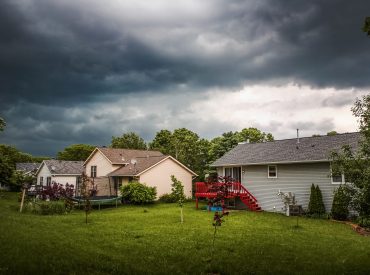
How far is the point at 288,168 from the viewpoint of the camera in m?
25.9

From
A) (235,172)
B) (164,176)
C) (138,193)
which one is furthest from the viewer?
(164,176)

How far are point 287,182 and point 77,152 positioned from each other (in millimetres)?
79968

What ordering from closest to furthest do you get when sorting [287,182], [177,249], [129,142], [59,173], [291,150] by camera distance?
[177,249], [287,182], [291,150], [59,173], [129,142]

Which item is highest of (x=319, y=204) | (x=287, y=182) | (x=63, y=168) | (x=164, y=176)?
(x=63, y=168)

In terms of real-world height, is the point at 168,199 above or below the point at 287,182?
below

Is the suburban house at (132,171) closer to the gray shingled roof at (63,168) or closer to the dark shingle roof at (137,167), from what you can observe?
the dark shingle roof at (137,167)

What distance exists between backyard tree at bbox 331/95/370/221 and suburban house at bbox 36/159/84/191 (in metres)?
41.5

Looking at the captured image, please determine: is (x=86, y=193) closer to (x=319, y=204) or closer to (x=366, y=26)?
(x=319, y=204)

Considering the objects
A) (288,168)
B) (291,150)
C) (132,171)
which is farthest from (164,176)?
(288,168)

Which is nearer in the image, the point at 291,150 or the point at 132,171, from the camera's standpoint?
the point at 291,150

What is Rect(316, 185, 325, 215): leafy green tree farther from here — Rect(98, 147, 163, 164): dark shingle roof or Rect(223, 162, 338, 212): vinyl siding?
Rect(98, 147, 163, 164): dark shingle roof

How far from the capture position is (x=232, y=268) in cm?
972

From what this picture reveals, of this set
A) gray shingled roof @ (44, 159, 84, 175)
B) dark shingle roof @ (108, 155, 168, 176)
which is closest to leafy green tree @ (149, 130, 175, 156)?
gray shingled roof @ (44, 159, 84, 175)

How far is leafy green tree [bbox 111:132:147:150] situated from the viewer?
8000cm
